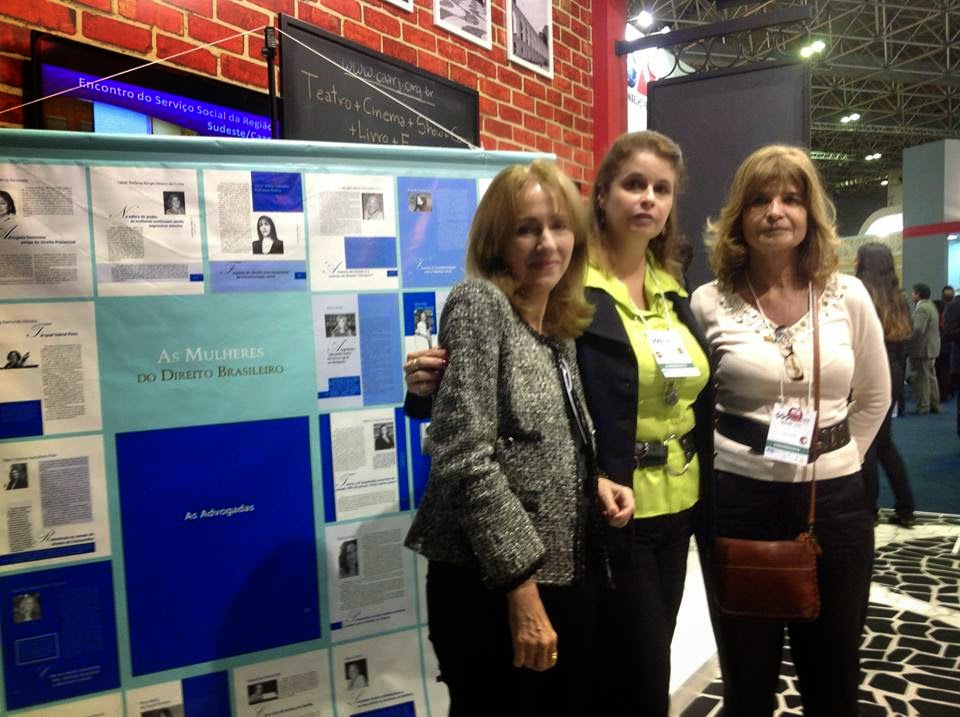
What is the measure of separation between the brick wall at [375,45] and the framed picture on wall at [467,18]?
0.03 meters

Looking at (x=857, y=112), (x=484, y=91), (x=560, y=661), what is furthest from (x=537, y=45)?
(x=857, y=112)

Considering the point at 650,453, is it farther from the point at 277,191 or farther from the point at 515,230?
the point at 277,191

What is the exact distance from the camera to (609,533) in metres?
1.37

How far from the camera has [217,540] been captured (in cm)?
156

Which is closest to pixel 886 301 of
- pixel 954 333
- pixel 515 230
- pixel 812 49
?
pixel 515 230

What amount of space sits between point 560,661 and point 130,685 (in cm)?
99

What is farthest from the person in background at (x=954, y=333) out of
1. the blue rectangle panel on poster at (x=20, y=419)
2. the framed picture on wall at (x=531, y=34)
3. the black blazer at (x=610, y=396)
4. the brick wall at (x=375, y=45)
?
the blue rectangle panel on poster at (x=20, y=419)

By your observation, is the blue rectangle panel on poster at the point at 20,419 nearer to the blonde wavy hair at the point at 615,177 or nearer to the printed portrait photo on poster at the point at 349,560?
the printed portrait photo on poster at the point at 349,560

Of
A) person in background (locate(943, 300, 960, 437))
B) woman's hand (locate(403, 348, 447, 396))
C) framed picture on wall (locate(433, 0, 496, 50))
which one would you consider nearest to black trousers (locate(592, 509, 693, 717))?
woman's hand (locate(403, 348, 447, 396))

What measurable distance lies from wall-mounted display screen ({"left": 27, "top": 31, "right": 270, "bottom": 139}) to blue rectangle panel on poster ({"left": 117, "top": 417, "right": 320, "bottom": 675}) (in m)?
0.83

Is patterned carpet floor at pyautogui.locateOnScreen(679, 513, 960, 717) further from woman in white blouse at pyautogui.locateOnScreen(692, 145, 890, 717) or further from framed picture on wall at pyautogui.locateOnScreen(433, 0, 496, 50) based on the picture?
framed picture on wall at pyautogui.locateOnScreen(433, 0, 496, 50)

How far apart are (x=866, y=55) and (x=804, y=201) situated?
38.6 feet

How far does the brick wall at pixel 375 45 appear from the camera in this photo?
1.62 meters

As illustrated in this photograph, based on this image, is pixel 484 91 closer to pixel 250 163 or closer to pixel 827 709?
pixel 250 163
